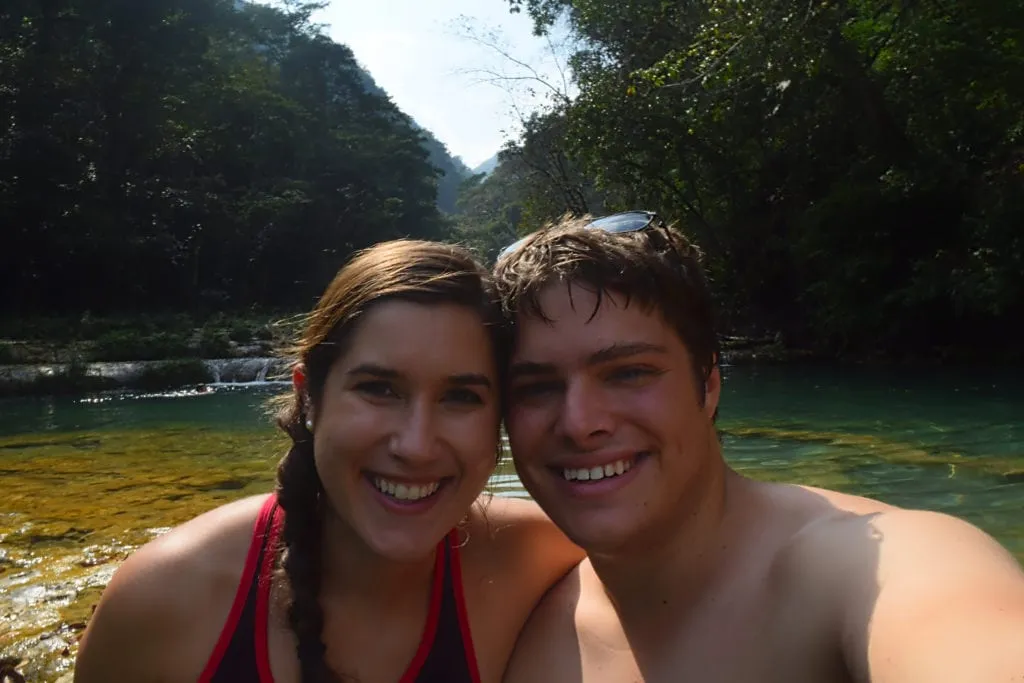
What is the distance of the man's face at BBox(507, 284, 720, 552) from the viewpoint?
1868 mm

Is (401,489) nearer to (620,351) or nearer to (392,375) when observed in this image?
(392,375)

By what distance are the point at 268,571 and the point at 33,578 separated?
288 centimetres

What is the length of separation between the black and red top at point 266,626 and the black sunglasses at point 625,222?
3.01ft

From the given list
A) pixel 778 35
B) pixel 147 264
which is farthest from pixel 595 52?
pixel 147 264

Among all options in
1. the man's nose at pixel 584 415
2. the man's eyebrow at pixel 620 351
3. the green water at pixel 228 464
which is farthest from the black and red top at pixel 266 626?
the green water at pixel 228 464

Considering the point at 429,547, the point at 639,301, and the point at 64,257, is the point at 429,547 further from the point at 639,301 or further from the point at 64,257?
the point at 64,257

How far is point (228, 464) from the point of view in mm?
7340

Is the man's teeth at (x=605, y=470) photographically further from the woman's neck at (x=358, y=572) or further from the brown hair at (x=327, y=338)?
the woman's neck at (x=358, y=572)

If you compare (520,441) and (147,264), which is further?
(147,264)

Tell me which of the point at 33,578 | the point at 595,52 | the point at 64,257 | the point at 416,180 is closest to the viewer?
the point at 33,578

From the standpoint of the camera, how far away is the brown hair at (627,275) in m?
1.95

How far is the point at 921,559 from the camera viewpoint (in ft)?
4.85

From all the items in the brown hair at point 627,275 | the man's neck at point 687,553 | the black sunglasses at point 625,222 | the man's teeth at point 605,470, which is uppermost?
the black sunglasses at point 625,222

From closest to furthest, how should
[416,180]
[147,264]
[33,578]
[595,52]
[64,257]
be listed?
[33,578] < [595,52] < [64,257] < [147,264] < [416,180]
